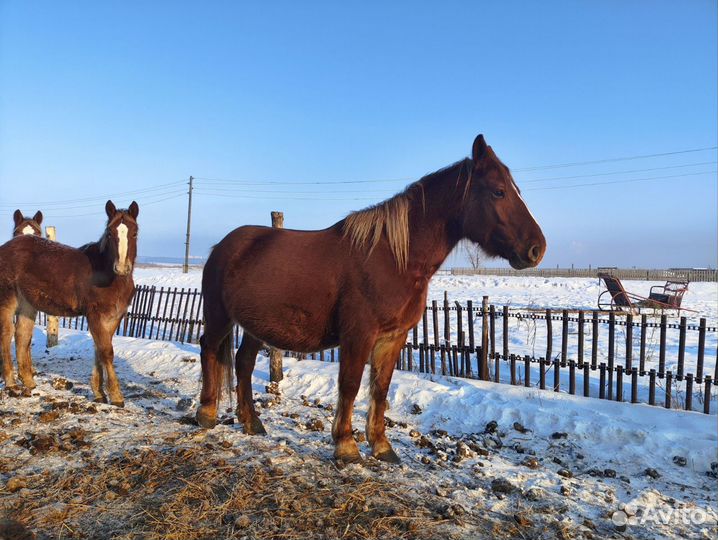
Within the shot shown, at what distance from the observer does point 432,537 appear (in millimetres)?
2533

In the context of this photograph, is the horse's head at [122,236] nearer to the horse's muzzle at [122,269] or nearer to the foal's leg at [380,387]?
the horse's muzzle at [122,269]

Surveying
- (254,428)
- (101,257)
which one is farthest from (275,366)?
(101,257)

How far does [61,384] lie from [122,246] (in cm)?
230

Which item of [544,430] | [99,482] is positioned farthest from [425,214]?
[99,482]

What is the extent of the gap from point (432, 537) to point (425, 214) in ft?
7.86

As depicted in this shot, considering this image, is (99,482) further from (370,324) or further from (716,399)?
(716,399)

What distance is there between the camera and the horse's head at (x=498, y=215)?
349 cm

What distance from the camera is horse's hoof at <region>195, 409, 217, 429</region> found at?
14.4 ft

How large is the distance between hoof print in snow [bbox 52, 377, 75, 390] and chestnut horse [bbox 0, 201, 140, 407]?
267 mm

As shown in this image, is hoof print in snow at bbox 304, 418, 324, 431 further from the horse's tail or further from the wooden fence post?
the wooden fence post

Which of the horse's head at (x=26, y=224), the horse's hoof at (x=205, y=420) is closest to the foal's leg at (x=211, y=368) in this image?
the horse's hoof at (x=205, y=420)

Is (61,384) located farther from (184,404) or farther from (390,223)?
(390,223)

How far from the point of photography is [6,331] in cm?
594

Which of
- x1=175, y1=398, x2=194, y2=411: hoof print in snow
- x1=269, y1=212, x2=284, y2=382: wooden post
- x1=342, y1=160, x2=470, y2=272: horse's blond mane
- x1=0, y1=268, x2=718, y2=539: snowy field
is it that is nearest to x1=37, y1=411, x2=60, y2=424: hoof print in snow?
x1=0, y1=268, x2=718, y2=539: snowy field
